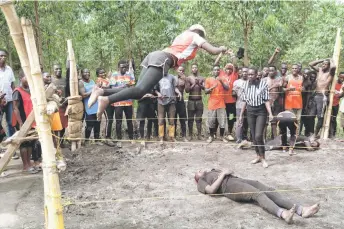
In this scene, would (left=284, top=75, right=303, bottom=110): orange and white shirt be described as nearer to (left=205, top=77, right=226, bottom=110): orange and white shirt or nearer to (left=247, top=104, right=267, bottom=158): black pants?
(left=205, top=77, right=226, bottom=110): orange and white shirt

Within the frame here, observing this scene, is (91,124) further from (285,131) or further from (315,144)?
(315,144)

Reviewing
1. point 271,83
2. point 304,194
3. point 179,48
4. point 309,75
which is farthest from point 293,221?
point 309,75

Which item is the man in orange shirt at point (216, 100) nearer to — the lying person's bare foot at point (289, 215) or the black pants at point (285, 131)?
the black pants at point (285, 131)

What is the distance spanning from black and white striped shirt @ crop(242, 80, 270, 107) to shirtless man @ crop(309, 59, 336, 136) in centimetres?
210

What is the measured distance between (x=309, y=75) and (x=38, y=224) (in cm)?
614

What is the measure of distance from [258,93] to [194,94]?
200cm

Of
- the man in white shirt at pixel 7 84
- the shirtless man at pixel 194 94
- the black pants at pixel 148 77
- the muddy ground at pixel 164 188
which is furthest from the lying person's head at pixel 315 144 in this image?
the man in white shirt at pixel 7 84

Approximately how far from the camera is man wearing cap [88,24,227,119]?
12.0 ft

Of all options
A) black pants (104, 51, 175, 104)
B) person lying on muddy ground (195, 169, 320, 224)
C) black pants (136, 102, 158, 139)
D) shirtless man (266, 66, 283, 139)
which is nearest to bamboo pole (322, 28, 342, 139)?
shirtless man (266, 66, 283, 139)

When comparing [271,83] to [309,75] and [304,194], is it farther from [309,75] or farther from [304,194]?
[304,194]

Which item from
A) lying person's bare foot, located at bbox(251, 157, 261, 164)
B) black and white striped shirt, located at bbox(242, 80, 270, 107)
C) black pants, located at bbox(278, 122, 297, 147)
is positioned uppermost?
black and white striped shirt, located at bbox(242, 80, 270, 107)

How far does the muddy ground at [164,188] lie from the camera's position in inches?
169

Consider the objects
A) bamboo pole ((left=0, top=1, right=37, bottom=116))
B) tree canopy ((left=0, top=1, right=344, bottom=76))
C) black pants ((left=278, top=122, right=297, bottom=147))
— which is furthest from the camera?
tree canopy ((left=0, top=1, right=344, bottom=76))

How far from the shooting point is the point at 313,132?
8.12 m
